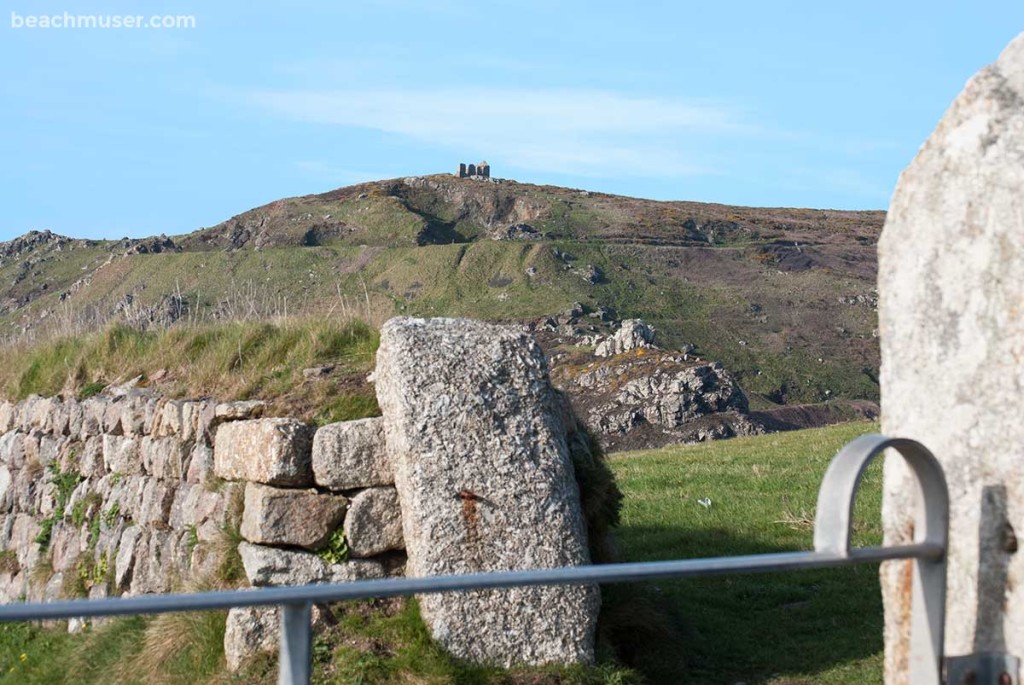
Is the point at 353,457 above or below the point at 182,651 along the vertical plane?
above


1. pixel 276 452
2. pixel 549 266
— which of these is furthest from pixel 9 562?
pixel 549 266

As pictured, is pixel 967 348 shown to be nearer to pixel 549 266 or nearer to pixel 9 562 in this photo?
pixel 9 562

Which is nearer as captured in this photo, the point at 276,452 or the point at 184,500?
the point at 276,452

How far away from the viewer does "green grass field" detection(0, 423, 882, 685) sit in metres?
6.57

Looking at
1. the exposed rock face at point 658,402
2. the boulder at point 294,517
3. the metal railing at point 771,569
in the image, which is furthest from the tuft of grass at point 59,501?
the exposed rock face at point 658,402

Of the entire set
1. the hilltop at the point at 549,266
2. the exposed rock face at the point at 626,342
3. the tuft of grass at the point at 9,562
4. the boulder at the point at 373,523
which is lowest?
the tuft of grass at the point at 9,562

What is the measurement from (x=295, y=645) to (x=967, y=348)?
149 centimetres

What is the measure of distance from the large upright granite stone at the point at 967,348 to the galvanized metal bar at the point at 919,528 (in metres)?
0.06

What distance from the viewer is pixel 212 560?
24.8 feet

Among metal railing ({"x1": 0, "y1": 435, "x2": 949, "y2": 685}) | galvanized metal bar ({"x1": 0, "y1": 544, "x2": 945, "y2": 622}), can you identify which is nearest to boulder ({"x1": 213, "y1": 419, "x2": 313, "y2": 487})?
metal railing ({"x1": 0, "y1": 435, "x2": 949, "y2": 685})

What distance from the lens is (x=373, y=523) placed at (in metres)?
7.07

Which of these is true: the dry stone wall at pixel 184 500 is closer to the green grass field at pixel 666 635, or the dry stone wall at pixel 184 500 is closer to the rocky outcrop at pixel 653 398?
the green grass field at pixel 666 635

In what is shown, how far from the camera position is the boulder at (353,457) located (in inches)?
281

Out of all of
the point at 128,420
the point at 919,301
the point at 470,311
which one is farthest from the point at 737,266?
the point at 919,301
